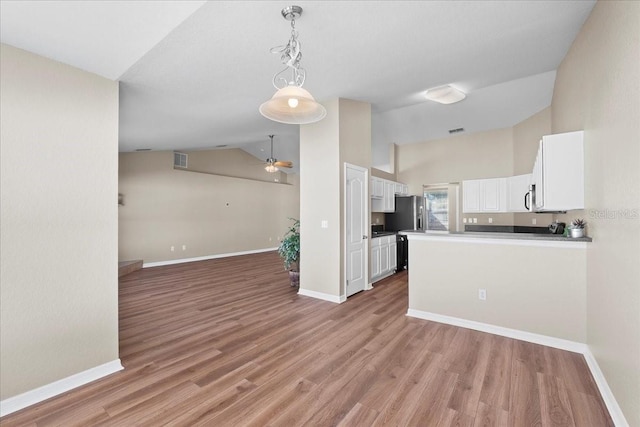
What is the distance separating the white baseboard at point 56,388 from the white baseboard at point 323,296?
8.64ft

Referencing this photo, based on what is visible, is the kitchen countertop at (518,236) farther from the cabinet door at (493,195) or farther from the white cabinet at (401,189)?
the white cabinet at (401,189)

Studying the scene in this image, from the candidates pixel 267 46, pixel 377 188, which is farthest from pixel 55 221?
pixel 377 188

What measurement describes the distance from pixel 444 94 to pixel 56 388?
5.40 m

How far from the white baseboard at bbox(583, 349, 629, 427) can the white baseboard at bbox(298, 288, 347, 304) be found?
2687mm

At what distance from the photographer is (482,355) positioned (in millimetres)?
2652

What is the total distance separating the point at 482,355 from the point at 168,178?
25.3 feet

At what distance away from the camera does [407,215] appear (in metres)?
6.88

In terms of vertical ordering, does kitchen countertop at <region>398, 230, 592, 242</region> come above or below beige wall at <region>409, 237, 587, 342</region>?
above

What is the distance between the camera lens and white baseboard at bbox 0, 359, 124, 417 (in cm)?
194

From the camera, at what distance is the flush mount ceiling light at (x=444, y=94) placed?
4.12m

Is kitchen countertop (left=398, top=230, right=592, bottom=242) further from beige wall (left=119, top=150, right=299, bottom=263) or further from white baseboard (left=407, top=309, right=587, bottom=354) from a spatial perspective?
beige wall (left=119, top=150, right=299, bottom=263)

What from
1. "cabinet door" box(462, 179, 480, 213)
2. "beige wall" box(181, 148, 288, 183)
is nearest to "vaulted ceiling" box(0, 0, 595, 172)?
"cabinet door" box(462, 179, 480, 213)

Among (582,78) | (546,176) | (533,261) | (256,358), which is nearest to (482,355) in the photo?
(533,261)

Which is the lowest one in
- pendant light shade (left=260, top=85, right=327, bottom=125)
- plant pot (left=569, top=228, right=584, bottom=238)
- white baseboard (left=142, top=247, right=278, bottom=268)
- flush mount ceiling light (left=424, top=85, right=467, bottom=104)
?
white baseboard (left=142, top=247, right=278, bottom=268)
